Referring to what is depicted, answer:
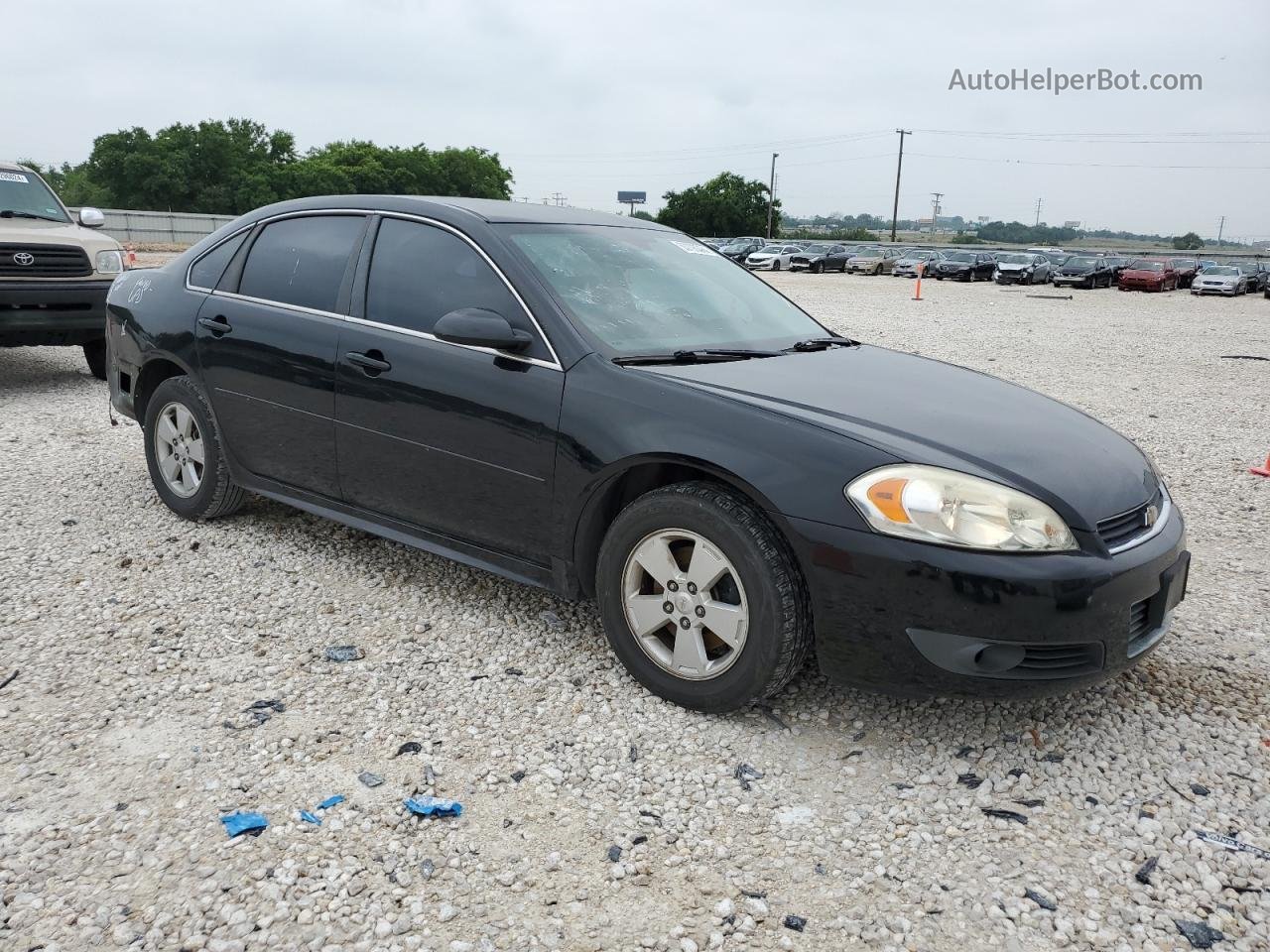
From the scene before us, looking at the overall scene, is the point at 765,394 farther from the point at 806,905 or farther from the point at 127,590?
the point at 127,590

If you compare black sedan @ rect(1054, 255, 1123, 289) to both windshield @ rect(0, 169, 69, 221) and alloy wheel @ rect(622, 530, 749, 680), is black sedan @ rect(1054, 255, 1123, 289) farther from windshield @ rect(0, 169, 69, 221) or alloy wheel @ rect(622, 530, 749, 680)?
alloy wheel @ rect(622, 530, 749, 680)

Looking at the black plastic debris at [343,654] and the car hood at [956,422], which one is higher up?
the car hood at [956,422]

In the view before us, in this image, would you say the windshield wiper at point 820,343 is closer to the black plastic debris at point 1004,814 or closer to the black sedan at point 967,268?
the black plastic debris at point 1004,814

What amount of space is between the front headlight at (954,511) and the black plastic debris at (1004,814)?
75cm

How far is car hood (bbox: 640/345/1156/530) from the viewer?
3.08 meters

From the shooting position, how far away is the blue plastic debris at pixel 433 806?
2.84m

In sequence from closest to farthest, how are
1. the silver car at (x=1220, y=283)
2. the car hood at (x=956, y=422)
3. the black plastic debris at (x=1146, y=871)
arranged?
the black plastic debris at (x=1146, y=871), the car hood at (x=956, y=422), the silver car at (x=1220, y=283)

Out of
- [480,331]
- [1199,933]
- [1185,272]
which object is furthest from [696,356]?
[1185,272]

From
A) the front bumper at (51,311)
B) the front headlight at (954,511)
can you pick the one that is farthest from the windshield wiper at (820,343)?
the front bumper at (51,311)

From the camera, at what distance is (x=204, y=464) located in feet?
16.5

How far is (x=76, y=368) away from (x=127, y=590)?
23.4 feet

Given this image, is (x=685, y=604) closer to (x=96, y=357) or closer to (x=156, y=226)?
(x=96, y=357)

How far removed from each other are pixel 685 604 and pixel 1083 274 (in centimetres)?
4059

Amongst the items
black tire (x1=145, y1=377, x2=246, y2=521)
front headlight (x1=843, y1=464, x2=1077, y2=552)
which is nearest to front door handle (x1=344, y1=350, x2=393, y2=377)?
black tire (x1=145, y1=377, x2=246, y2=521)
